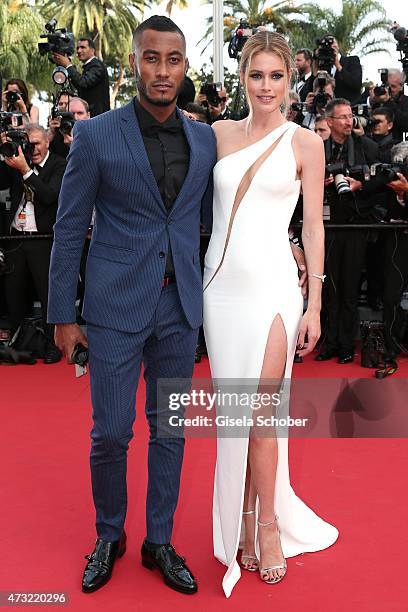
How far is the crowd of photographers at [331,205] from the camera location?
18.5 ft

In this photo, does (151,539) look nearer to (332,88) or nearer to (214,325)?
(214,325)

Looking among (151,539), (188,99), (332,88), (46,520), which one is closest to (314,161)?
(151,539)

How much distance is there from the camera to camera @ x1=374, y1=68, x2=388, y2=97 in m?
6.90

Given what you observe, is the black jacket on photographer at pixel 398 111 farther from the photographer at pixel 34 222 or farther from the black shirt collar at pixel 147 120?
the black shirt collar at pixel 147 120

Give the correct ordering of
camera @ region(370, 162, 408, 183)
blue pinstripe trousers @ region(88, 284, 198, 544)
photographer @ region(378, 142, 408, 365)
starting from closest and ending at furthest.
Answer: blue pinstripe trousers @ region(88, 284, 198, 544), camera @ region(370, 162, 408, 183), photographer @ region(378, 142, 408, 365)

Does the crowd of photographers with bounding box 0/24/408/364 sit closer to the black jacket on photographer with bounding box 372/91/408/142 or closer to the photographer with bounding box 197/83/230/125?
the photographer with bounding box 197/83/230/125

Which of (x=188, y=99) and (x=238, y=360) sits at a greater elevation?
(x=188, y=99)

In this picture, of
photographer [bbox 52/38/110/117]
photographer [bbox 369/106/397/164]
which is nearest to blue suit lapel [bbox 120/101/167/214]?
photographer [bbox 369/106/397/164]

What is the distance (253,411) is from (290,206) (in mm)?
657

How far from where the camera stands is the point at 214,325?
8.42 ft

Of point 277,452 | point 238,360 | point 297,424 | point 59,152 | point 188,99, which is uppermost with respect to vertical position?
point 188,99

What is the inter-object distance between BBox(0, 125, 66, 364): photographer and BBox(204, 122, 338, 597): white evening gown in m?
3.41

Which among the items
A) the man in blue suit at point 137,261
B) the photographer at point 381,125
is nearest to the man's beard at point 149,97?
the man in blue suit at point 137,261

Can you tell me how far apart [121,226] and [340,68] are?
5246mm
